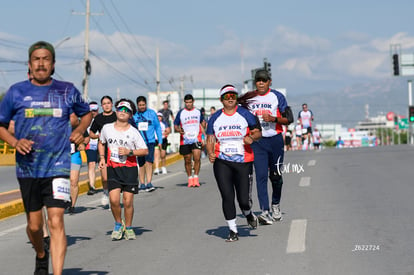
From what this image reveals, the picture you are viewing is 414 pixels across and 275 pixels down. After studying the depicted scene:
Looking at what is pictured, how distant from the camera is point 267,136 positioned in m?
10.5

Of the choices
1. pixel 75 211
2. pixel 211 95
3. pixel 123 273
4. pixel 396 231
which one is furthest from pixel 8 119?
pixel 211 95

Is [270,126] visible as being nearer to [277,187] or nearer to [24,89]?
[277,187]

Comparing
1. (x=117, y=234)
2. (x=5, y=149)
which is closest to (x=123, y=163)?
(x=117, y=234)

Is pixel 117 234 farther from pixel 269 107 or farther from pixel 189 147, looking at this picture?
pixel 189 147

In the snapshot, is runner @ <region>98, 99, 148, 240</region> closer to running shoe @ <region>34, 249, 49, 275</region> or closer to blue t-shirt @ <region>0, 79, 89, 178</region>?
running shoe @ <region>34, 249, 49, 275</region>

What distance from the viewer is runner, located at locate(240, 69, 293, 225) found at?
10.3 metres

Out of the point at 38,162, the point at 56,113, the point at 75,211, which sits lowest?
the point at 75,211

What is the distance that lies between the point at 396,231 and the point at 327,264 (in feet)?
7.50

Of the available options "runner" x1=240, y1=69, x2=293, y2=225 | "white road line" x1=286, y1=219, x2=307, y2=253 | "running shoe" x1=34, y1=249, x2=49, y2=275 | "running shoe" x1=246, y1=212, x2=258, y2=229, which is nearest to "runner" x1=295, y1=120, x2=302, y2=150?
"runner" x1=240, y1=69, x2=293, y2=225

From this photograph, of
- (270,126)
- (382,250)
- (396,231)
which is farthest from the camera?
(270,126)

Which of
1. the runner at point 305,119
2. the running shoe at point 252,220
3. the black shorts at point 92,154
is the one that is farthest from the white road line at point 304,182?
the runner at point 305,119

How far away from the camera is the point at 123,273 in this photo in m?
7.07

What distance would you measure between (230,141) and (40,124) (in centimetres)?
340

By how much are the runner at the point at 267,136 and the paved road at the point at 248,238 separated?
42 centimetres
